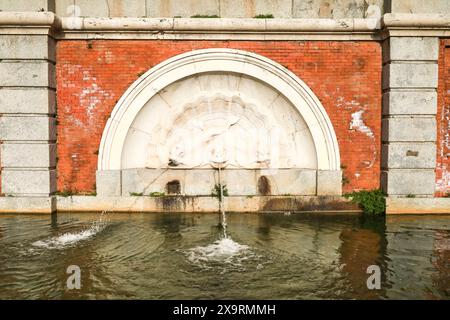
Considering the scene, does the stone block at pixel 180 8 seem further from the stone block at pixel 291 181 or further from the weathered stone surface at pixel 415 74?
the weathered stone surface at pixel 415 74

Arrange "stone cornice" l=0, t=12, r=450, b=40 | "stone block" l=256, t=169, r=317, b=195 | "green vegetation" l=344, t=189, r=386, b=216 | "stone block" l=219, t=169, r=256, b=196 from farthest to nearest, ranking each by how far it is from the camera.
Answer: "stone block" l=219, t=169, r=256, b=196 → "stone block" l=256, t=169, r=317, b=195 → "green vegetation" l=344, t=189, r=386, b=216 → "stone cornice" l=0, t=12, r=450, b=40

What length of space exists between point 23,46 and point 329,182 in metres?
6.19

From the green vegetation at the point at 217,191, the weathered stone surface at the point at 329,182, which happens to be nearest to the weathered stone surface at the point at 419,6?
the weathered stone surface at the point at 329,182

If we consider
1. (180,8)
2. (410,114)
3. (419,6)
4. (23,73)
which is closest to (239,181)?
(410,114)

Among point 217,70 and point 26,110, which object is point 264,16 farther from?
point 26,110

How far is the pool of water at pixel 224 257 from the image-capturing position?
11.4 feet

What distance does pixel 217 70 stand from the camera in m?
7.12

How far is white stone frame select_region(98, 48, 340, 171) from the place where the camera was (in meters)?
6.97

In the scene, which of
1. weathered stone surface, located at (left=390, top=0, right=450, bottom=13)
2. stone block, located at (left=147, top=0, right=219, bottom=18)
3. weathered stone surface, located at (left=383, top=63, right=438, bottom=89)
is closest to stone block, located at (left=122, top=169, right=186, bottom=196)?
stone block, located at (left=147, top=0, right=219, bottom=18)

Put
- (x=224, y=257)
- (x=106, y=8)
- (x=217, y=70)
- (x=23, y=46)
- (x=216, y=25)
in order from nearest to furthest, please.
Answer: (x=224, y=257), (x=23, y=46), (x=216, y=25), (x=106, y=8), (x=217, y=70)

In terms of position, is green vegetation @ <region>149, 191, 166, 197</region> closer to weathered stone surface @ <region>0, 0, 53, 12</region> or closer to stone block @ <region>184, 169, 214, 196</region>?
stone block @ <region>184, 169, 214, 196</region>

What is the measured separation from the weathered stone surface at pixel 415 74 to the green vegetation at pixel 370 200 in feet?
6.81

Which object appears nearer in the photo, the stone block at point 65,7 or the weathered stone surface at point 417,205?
the weathered stone surface at point 417,205

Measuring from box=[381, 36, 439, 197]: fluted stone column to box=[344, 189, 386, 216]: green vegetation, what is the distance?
0.21 metres
